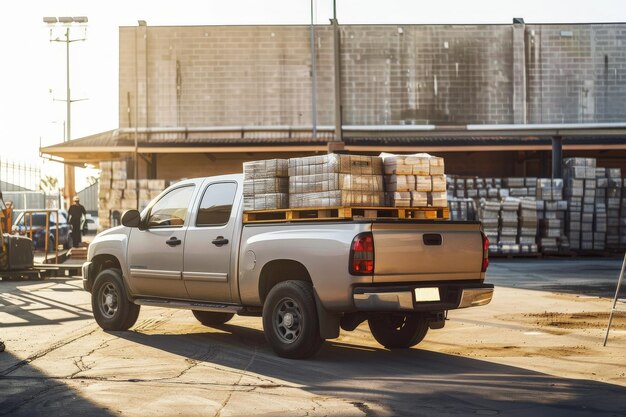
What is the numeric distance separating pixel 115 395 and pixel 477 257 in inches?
164

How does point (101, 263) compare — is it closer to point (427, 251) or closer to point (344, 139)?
point (427, 251)

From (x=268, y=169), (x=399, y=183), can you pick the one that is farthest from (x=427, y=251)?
(x=268, y=169)

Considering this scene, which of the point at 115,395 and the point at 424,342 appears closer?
the point at 115,395

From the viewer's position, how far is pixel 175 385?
321 inches

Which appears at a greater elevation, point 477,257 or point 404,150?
point 404,150

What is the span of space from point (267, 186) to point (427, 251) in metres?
1.92

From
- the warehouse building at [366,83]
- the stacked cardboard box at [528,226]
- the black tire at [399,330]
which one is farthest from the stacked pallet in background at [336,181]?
the warehouse building at [366,83]

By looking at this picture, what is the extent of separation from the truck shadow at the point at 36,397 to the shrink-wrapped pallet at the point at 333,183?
3233 mm

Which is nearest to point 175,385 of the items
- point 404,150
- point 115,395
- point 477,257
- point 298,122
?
point 115,395

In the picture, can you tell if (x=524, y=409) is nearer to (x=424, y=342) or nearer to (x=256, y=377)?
(x=256, y=377)

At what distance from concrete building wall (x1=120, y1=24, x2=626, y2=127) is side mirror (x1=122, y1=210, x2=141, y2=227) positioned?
985 inches

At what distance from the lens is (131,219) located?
11750 millimetres

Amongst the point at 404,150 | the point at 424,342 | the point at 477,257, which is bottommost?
the point at 424,342

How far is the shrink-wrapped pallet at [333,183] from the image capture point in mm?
9680
